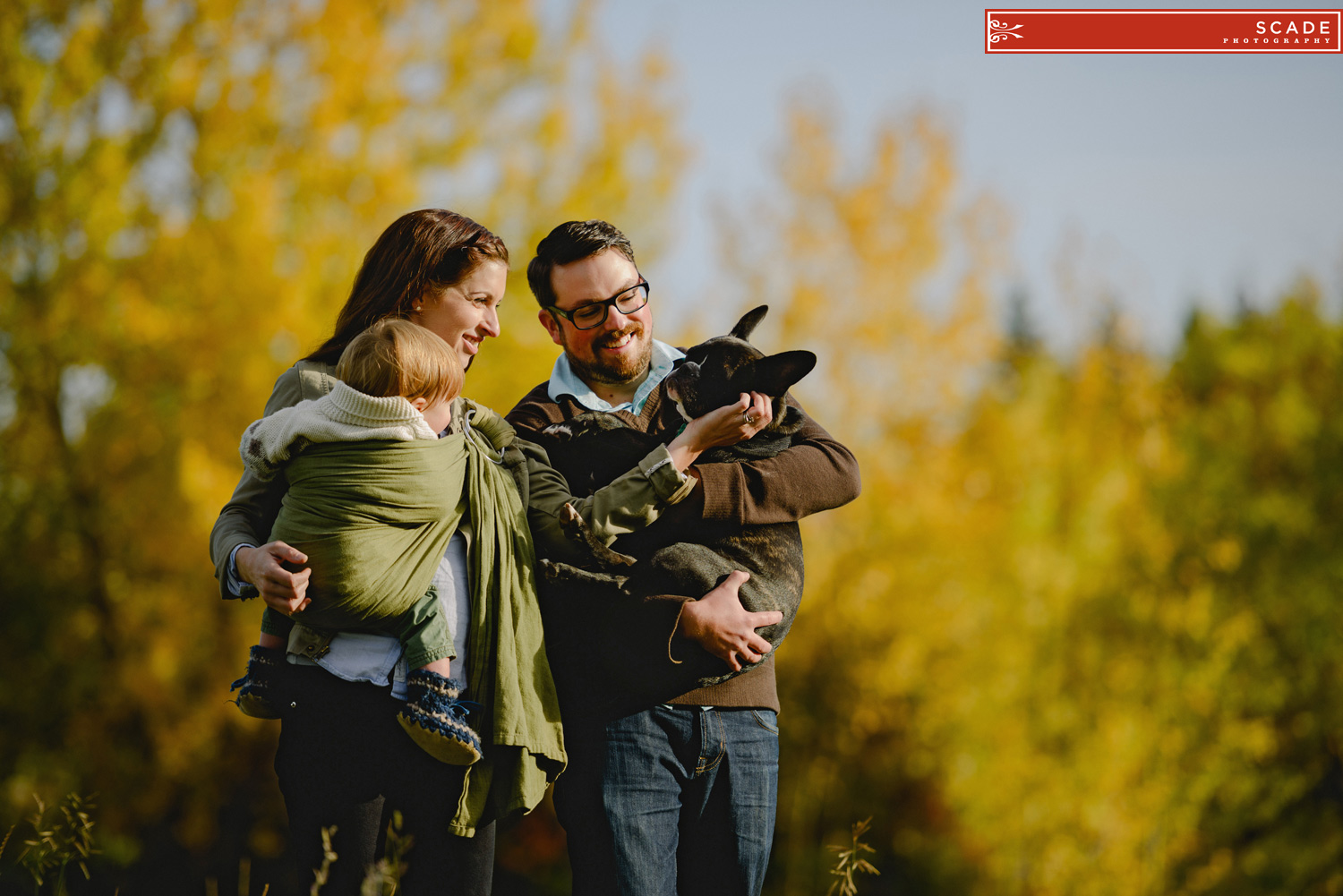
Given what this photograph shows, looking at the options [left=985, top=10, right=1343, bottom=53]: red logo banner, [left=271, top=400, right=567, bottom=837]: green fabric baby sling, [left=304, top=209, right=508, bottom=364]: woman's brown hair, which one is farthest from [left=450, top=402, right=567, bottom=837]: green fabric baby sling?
[left=985, top=10, right=1343, bottom=53]: red logo banner

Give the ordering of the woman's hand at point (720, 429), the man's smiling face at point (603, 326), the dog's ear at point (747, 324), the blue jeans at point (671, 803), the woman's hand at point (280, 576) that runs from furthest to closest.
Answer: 1. the dog's ear at point (747, 324)
2. the man's smiling face at point (603, 326)
3. the woman's hand at point (720, 429)
4. the blue jeans at point (671, 803)
5. the woman's hand at point (280, 576)

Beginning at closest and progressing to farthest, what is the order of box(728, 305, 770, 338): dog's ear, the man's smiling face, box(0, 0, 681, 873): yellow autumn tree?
the man's smiling face
box(728, 305, 770, 338): dog's ear
box(0, 0, 681, 873): yellow autumn tree

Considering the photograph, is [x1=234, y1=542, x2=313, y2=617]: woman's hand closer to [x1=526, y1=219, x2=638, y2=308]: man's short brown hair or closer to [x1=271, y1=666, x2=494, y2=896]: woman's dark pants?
[x1=271, y1=666, x2=494, y2=896]: woman's dark pants

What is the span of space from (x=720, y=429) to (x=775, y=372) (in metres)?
0.25

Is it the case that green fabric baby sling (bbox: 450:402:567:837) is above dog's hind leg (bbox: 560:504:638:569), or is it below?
below

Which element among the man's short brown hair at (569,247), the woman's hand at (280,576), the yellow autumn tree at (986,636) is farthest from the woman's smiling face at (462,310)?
the yellow autumn tree at (986,636)

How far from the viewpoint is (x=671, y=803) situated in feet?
6.21

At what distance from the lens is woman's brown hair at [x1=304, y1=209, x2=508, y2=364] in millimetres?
1902

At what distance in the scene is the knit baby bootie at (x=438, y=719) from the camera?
1617 millimetres

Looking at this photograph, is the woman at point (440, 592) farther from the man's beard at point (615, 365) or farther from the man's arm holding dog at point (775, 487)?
the man's beard at point (615, 365)

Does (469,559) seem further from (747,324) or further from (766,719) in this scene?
(747,324)

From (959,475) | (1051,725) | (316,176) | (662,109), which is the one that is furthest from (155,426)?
(1051,725)

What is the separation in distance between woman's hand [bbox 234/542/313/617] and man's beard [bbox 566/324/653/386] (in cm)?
79

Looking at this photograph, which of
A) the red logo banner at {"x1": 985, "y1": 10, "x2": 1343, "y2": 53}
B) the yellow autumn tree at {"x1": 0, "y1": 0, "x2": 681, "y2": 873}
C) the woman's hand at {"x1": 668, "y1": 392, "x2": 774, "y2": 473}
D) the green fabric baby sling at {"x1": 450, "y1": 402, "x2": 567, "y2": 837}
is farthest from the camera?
the yellow autumn tree at {"x1": 0, "y1": 0, "x2": 681, "y2": 873}
